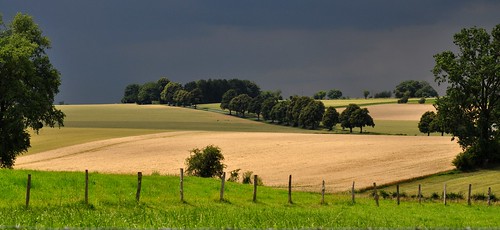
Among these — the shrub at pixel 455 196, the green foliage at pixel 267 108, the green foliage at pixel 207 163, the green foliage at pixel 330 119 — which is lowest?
the shrub at pixel 455 196

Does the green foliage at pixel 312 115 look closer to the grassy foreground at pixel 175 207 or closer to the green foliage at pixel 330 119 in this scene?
the green foliage at pixel 330 119

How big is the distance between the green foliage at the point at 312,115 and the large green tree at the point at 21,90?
10988 cm

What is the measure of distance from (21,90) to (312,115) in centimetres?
11589

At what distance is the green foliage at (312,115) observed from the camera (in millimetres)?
163750

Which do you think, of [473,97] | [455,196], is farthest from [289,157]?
[455,196]

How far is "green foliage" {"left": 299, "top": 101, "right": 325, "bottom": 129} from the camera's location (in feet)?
537

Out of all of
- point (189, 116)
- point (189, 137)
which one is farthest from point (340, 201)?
point (189, 116)

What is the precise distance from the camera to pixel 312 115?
163250 millimetres

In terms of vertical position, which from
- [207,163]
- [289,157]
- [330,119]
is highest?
[330,119]

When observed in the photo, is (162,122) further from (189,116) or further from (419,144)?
(419,144)

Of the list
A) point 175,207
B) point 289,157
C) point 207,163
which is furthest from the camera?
point 289,157

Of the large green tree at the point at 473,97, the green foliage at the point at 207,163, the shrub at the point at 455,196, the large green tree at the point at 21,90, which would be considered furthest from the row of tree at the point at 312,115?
the large green tree at the point at 21,90

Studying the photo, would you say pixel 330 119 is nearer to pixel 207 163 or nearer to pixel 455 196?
pixel 207 163

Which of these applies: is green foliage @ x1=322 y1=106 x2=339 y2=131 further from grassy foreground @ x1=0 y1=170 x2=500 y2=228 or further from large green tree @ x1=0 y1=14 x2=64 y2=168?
grassy foreground @ x1=0 y1=170 x2=500 y2=228
